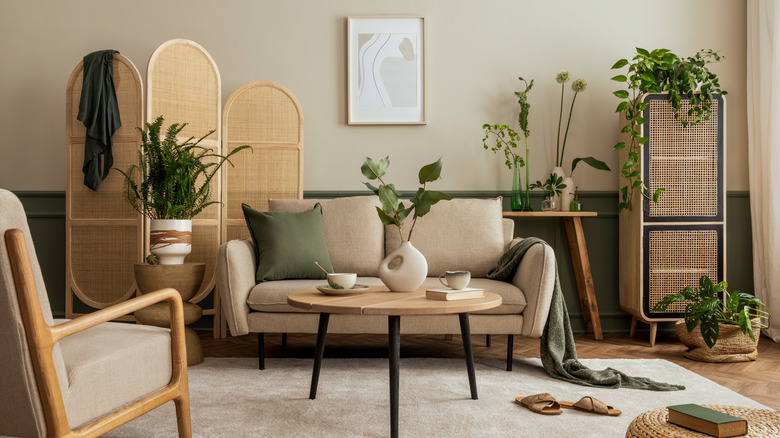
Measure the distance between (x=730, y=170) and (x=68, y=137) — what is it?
4645mm

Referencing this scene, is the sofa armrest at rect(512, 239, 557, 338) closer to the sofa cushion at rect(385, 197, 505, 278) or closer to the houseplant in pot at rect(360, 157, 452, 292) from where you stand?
the sofa cushion at rect(385, 197, 505, 278)

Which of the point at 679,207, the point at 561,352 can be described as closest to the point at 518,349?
the point at 561,352

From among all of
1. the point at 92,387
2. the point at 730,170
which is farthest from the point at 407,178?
the point at 92,387

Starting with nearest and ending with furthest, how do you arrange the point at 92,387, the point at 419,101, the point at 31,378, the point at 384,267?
the point at 31,378 < the point at 92,387 < the point at 384,267 < the point at 419,101

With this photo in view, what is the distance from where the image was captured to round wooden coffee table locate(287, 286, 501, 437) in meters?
2.00

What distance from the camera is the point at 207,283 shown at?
391cm

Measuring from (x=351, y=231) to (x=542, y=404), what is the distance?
5.48 ft

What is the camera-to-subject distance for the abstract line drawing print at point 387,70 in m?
Answer: 4.26

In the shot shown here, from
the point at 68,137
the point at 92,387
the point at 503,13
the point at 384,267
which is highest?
the point at 503,13

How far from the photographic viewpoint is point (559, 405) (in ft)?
7.65

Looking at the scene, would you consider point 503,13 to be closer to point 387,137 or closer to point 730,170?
point 387,137

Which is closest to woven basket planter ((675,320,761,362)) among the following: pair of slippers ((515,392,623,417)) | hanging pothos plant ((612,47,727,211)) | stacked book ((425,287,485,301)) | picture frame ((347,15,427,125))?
hanging pothos plant ((612,47,727,211))

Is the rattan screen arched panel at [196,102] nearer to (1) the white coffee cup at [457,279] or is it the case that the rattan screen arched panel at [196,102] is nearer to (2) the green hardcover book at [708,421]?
(1) the white coffee cup at [457,279]

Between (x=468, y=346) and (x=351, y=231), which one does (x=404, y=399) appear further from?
Answer: (x=351, y=231)
